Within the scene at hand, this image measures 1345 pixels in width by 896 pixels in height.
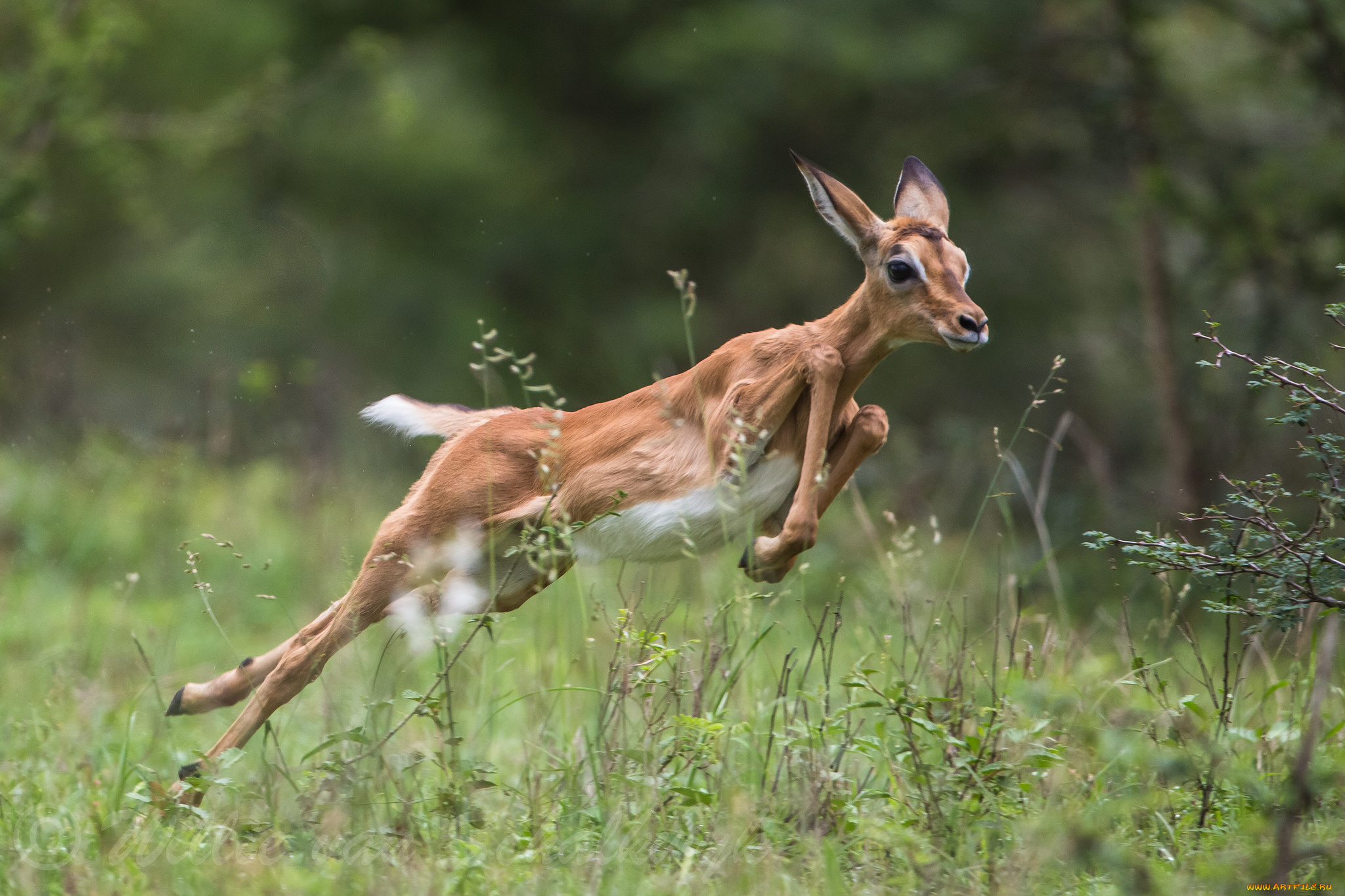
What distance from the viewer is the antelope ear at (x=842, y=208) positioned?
3.50 m

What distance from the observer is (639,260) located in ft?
48.2

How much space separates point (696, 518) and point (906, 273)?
2.93 ft

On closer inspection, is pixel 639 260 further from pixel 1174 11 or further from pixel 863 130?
pixel 1174 11

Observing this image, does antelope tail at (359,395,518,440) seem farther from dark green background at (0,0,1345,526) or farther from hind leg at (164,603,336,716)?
dark green background at (0,0,1345,526)

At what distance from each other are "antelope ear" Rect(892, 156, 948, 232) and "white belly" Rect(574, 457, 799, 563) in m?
0.85

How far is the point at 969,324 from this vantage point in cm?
328

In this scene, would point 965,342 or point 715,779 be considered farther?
point 715,779

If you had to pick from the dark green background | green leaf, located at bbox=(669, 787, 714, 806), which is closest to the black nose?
green leaf, located at bbox=(669, 787, 714, 806)

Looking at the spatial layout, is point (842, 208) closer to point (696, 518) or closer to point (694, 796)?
point (696, 518)

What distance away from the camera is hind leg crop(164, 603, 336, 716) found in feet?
13.7

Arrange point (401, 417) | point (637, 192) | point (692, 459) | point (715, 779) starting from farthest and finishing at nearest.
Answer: point (637, 192) → point (401, 417) → point (715, 779) → point (692, 459)

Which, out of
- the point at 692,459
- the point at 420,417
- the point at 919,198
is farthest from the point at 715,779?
the point at 919,198

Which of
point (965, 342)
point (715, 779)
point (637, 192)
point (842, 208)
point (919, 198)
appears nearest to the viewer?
point (965, 342)

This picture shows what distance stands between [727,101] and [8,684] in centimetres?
960
